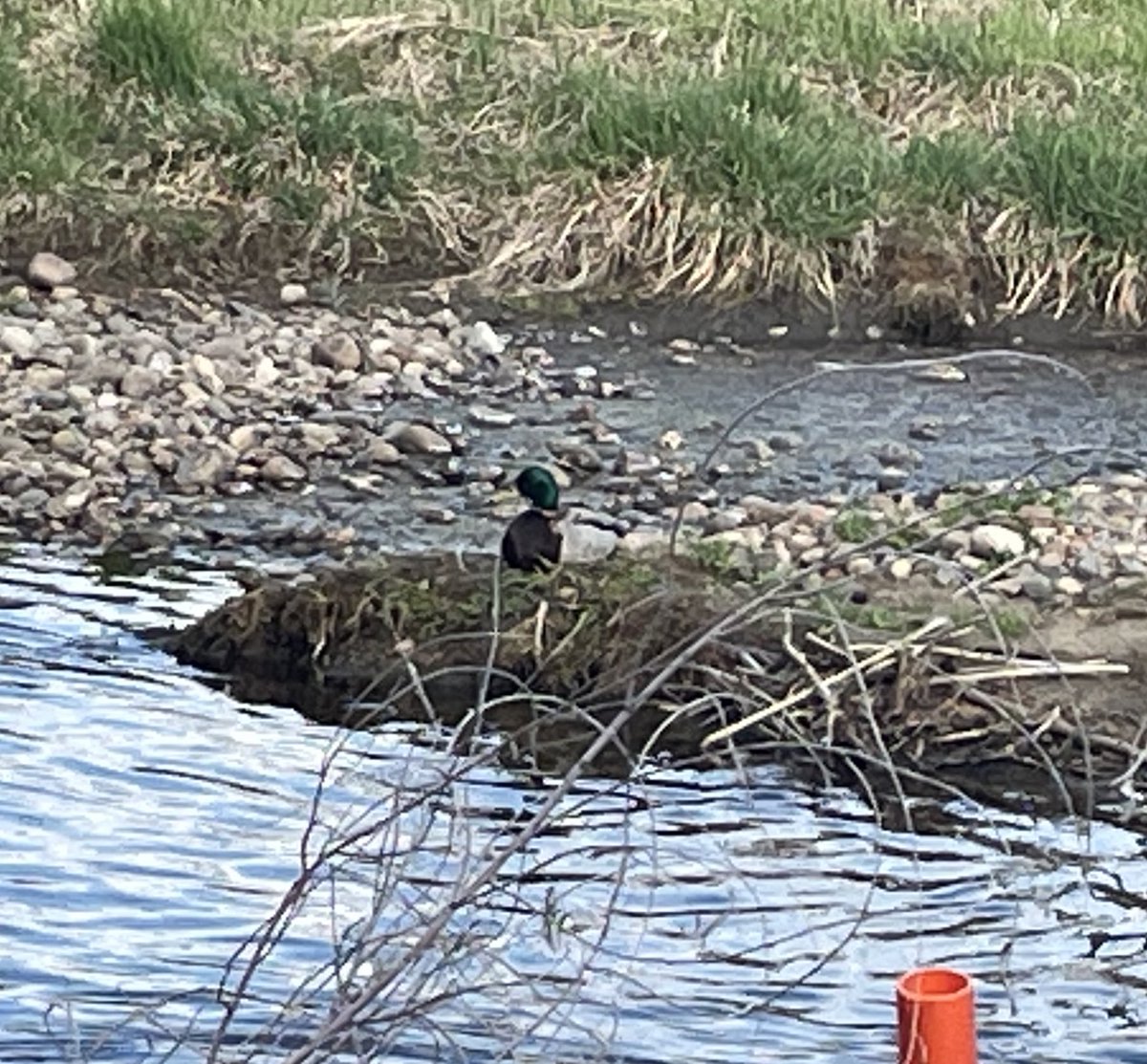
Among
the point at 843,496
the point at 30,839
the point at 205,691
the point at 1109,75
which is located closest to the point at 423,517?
the point at 843,496

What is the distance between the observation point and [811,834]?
20.7 ft

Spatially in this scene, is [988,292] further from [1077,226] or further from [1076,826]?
[1076,826]

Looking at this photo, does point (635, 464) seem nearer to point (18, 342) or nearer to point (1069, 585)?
point (1069, 585)

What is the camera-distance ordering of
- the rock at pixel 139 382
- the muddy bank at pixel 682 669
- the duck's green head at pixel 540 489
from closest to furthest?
the muddy bank at pixel 682 669 < the duck's green head at pixel 540 489 < the rock at pixel 139 382

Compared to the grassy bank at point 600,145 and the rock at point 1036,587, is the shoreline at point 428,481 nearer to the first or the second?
the rock at point 1036,587

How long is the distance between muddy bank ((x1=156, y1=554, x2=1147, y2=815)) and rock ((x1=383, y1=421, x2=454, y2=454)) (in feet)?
5.01

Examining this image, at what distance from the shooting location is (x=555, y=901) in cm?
487

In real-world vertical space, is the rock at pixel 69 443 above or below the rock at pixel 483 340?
above

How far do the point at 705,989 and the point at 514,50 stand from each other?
707cm

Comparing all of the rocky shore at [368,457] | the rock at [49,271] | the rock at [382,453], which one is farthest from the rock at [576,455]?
the rock at [49,271]

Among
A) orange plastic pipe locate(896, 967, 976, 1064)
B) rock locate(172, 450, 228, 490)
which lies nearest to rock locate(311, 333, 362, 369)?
rock locate(172, 450, 228, 490)

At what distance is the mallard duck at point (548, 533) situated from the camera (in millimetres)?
7500

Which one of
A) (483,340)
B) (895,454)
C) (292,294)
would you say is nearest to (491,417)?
(483,340)

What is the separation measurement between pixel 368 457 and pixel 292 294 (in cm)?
184
